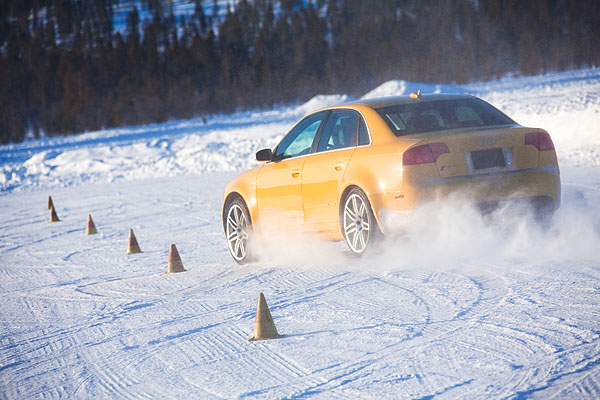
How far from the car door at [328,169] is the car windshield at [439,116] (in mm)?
448

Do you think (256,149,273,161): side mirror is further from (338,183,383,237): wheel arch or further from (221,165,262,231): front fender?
(338,183,383,237): wheel arch

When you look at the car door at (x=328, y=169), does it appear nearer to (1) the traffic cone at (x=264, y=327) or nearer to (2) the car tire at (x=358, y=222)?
(2) the car tire at (x=358, y=222)

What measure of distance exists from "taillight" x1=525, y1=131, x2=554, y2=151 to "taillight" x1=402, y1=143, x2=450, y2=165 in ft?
2.57

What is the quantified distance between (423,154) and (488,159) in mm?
578

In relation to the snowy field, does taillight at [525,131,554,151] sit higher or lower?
higher

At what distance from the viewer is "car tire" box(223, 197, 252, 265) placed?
8.60m

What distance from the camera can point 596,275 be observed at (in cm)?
611

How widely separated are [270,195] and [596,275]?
3.60 metres

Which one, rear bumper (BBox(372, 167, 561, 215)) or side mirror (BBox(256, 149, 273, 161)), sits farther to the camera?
side mirror (BBox(256, 149, 273, 161))

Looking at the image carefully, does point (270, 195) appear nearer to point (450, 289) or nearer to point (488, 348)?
point (450, 289)

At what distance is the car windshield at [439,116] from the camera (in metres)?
7.18

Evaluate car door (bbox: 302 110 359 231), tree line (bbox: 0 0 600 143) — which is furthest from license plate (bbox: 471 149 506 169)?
tree line (bbox: 0 0 600 143)

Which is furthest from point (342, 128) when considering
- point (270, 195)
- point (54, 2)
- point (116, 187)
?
point (54, 2)

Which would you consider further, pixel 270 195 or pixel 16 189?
pixel 16 189
